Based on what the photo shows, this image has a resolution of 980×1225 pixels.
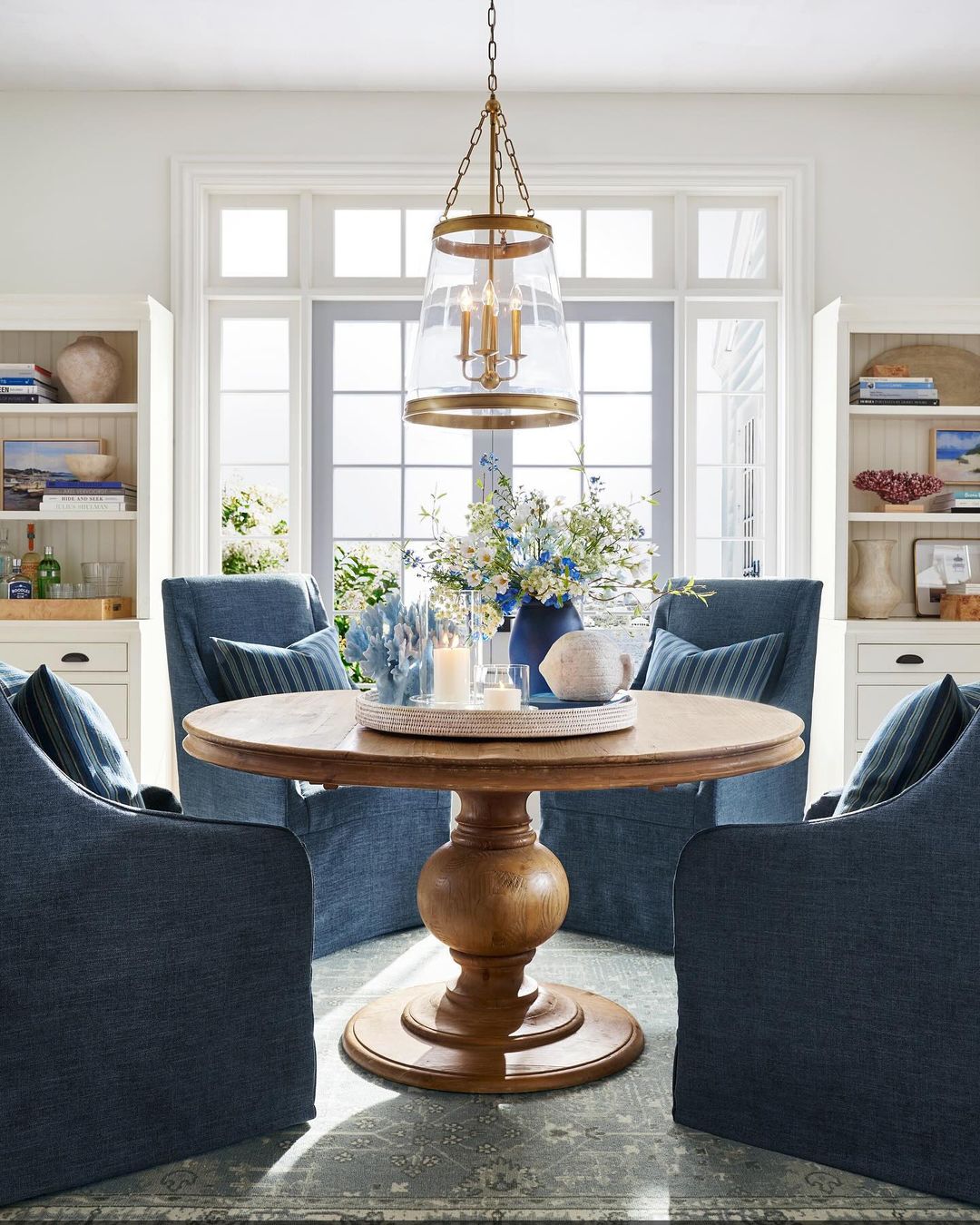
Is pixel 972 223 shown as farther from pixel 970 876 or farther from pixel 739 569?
pixel 970 876

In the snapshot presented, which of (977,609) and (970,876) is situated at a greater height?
(977,609)

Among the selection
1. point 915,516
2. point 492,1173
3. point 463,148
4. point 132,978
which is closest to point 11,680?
point 132,978

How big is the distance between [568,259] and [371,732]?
2905mm

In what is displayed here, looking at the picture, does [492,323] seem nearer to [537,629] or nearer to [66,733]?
[537,629]

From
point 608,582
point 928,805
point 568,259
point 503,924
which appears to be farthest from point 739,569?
point 928,805

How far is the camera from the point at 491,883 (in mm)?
2086

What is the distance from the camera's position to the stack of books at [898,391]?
3885 millimetres

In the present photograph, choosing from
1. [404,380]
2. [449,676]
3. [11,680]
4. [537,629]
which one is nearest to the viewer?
[11,680]

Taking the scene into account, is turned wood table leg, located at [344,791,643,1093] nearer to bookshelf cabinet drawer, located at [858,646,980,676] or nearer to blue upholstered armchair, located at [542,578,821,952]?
blue upholstered armchair, located at [542,578,821,952]

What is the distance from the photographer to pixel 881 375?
13.0 ft

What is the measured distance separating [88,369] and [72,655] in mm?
1045

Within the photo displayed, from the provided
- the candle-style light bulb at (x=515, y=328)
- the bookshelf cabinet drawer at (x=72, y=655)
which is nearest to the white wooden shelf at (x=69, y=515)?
the bookshelf cabinet drawer at (x=72, y=655)

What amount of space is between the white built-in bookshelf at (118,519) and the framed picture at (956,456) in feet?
9.48

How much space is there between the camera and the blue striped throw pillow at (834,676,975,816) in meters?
1.70
